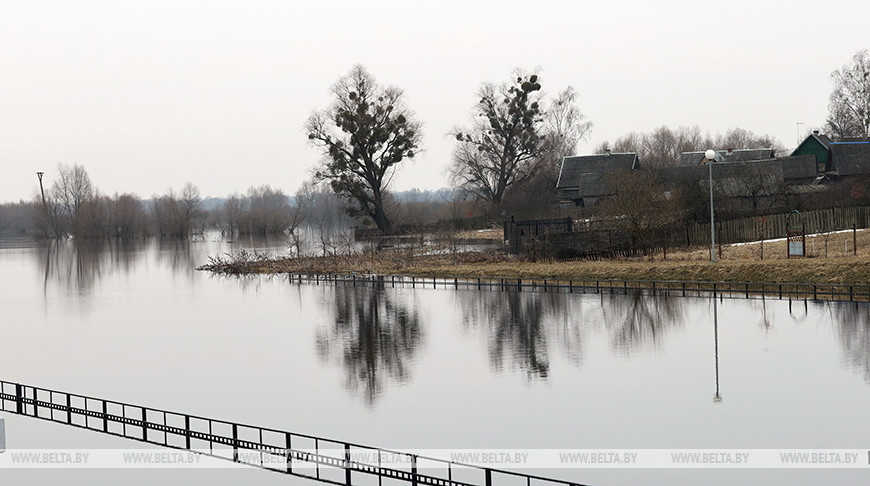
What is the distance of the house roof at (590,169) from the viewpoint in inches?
3123

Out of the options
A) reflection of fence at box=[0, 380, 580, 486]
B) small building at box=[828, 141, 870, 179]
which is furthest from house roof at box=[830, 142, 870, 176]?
reflection of fence at box=[0, 380, 580, 486]

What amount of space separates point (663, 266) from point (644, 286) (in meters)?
2.11

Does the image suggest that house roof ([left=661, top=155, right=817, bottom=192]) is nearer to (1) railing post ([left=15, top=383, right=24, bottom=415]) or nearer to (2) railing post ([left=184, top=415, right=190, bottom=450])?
(1) railing post ([left=15, top=383, right=24, bottom=415])

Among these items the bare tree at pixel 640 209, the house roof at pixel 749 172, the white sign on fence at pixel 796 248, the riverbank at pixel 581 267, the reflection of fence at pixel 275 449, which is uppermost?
the house roof at pixel 749 172

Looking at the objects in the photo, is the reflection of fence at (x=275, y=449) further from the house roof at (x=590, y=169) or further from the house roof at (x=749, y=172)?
the house roof at (x=590, y=169)

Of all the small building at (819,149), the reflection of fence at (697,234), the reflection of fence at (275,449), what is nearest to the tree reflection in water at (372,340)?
the reflection of fence at (275,449)

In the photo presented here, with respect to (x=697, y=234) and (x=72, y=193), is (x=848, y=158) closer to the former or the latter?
(x=697, y=234)

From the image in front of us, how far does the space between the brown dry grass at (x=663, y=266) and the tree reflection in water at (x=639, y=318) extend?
12.8ft

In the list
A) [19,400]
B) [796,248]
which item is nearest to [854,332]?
[796,248]

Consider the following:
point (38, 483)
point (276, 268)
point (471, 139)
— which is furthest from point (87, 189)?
point (38, 483)

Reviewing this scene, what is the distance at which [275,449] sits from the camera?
1803cm

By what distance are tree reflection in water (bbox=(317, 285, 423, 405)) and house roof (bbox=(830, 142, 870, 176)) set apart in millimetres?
40816

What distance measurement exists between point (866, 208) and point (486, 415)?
36353 mm

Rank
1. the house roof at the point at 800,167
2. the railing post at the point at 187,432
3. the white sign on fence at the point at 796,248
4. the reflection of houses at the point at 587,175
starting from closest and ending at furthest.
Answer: the railing post at the point at 187,432 → the white sign on fence at the point at 796,248 → the house roof at the point at 800,167 → the reflection of houses at the point at 587,175
